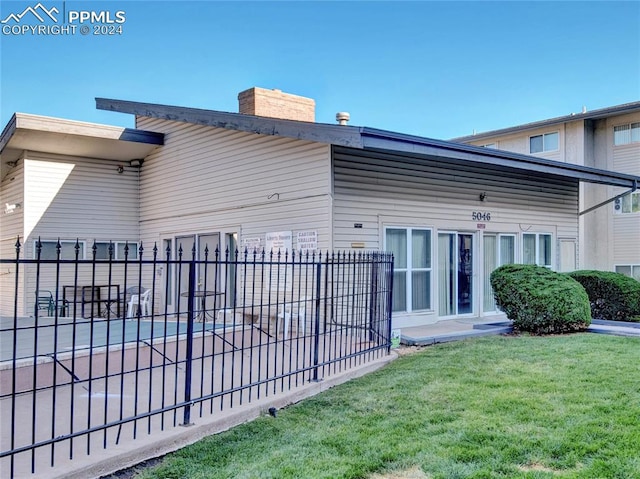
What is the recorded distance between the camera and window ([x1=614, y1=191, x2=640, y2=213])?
19.1 meters

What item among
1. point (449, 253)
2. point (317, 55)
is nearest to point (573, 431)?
point (449, 253)

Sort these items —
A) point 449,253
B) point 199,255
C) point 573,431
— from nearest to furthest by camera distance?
point 573,431, point 449,253, point 199,255

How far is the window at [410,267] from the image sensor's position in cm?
970

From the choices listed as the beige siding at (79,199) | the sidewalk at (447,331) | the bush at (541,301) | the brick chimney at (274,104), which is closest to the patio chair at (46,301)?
the beige siding at (79,199)

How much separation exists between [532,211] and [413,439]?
9.68 m

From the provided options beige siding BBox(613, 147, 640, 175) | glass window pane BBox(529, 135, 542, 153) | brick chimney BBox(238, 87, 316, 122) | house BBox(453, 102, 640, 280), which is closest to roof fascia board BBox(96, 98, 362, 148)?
brick chimney BBox(238, 87, 316, 122)

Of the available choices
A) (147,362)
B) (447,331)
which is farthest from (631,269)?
(147,362)

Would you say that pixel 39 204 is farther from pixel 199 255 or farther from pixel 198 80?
pixel 198 80

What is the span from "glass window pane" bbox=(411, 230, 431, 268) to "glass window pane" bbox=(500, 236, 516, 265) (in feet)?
8.02

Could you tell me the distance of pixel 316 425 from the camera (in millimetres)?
4500

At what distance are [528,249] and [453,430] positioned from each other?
9.17m

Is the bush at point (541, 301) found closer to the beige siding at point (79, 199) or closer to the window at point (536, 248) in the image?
the window at point (536, 248)

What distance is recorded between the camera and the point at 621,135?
19344mm

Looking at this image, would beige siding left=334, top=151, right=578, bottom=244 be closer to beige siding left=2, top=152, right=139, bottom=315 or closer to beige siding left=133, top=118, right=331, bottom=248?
beige siding left=133, top=118, right=331, bottom=248
